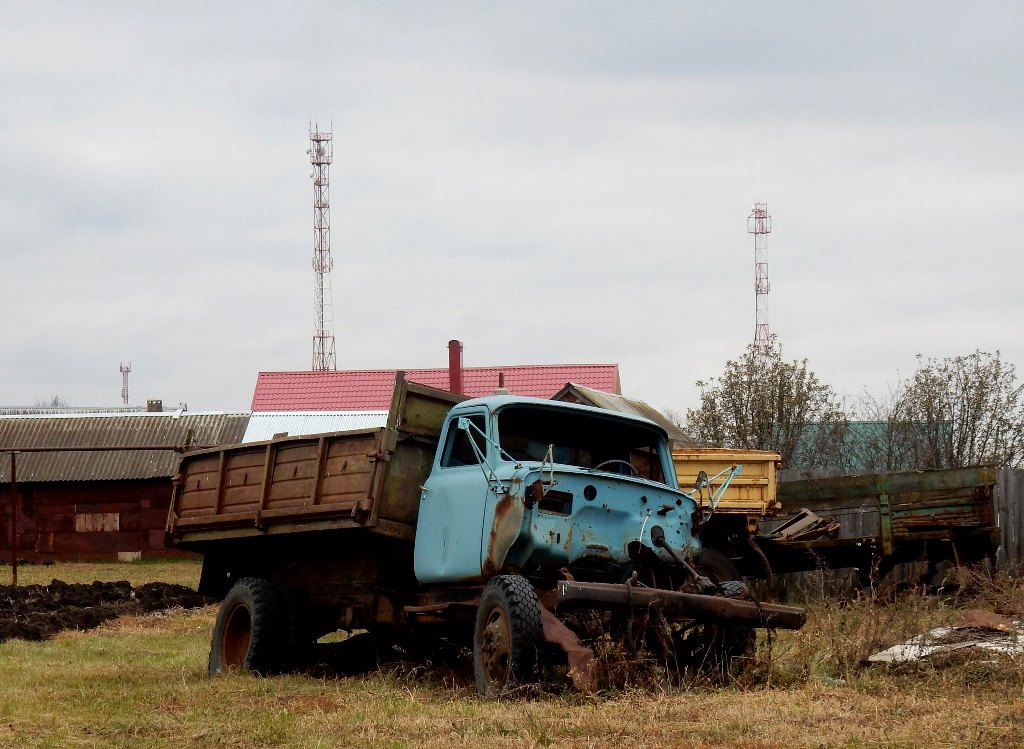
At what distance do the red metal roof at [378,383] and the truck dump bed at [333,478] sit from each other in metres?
24.7

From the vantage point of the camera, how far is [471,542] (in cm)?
974

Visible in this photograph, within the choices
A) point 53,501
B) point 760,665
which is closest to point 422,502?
point 760,665

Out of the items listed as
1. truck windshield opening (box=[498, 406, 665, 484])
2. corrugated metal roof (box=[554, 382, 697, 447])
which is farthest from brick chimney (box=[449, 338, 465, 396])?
truck windshield opening (box=[498, 406, 665, 484])

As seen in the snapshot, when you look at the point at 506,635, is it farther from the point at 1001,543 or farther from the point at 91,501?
the point at 91,501

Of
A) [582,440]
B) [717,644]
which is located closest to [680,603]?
[717,644]

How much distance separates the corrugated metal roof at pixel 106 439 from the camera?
114ft

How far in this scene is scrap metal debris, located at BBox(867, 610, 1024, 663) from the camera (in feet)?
30.2

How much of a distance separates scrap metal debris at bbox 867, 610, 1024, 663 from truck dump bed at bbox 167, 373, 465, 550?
362cm

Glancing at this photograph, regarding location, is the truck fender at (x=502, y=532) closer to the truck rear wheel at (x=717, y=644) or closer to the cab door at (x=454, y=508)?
the cab door at (x=454, y=508)

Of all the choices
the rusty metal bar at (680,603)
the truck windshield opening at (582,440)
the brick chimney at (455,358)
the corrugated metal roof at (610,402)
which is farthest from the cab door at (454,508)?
the brick chimney at (455,358)

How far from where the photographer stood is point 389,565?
36.4 feet

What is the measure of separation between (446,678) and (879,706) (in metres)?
3.42

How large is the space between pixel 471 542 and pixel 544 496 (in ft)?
2.64

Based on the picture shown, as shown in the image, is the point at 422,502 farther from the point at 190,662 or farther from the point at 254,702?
the point at 190,662
